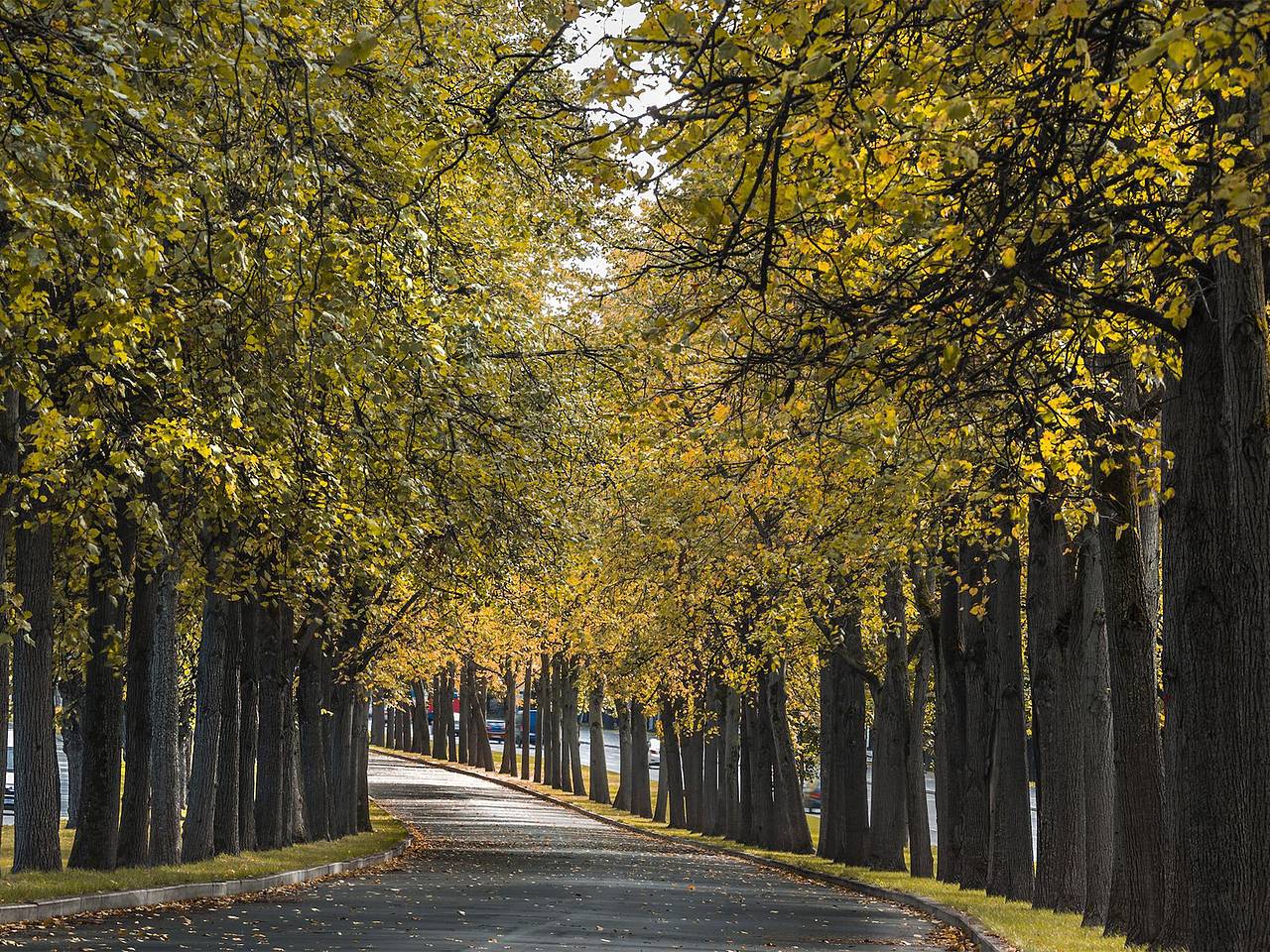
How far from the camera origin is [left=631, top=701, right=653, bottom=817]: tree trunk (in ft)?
165

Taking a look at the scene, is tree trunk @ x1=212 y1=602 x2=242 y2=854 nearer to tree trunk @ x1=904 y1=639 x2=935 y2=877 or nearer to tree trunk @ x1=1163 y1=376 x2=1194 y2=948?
tree trunk @ x1=904 y1=639 x2=935 y2=877

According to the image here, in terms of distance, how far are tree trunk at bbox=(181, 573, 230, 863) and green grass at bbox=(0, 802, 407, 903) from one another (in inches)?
15.0

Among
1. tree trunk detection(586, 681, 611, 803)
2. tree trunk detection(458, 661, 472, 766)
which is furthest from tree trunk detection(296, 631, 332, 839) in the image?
tree trunk detection(458, 661, 472, 766)

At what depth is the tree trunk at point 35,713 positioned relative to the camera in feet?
59.3

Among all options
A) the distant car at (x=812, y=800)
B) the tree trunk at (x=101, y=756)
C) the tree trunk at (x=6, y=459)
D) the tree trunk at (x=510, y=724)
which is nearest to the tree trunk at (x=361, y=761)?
the tree trunk at (x=101, y=756)

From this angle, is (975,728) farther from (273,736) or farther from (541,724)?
(541,724)

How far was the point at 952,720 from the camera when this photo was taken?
24984 millimetres

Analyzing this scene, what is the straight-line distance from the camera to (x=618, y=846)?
1422 inches

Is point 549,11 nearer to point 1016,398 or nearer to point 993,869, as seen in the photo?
point 1016,398

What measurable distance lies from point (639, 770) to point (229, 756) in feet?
94.7

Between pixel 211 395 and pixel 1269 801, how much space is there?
30.5 feet

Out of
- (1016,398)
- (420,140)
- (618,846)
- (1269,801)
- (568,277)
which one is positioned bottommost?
(618,846)

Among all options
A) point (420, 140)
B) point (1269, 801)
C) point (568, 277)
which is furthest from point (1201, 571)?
point (568, 277)

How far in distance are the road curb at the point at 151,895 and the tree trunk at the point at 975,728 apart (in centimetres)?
946
